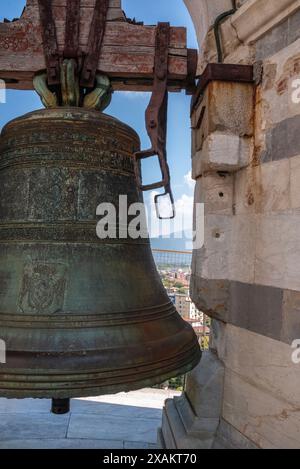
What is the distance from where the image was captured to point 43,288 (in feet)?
4.00

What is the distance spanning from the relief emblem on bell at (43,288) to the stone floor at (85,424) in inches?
58.0

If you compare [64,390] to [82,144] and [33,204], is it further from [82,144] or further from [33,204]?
[82,144]

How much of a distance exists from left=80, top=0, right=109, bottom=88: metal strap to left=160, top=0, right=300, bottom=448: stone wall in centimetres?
48

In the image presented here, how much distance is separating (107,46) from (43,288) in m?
1.00

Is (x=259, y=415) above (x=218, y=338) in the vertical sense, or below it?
below

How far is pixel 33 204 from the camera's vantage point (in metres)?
1.32

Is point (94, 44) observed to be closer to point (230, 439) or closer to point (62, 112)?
point (62, 112)

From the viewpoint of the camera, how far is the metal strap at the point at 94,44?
1.47 m

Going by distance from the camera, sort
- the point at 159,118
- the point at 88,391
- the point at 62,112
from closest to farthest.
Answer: the point at 88,391 < the point at 62,112 < the point at 159,118

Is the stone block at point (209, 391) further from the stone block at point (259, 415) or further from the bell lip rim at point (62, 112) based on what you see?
the bell lip rim at point (62, 112)

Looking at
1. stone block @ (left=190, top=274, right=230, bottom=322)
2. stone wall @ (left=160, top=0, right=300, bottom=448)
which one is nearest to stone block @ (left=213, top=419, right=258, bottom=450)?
stone wall @ (left=160, top=0, right=300, bottom=448)

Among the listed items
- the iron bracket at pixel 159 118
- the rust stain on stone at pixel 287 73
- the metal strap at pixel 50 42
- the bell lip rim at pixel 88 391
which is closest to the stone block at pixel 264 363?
the bell lip rim at pixel 88 391

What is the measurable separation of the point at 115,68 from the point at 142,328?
102cm

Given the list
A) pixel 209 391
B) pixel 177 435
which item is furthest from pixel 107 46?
pixel 177 435
